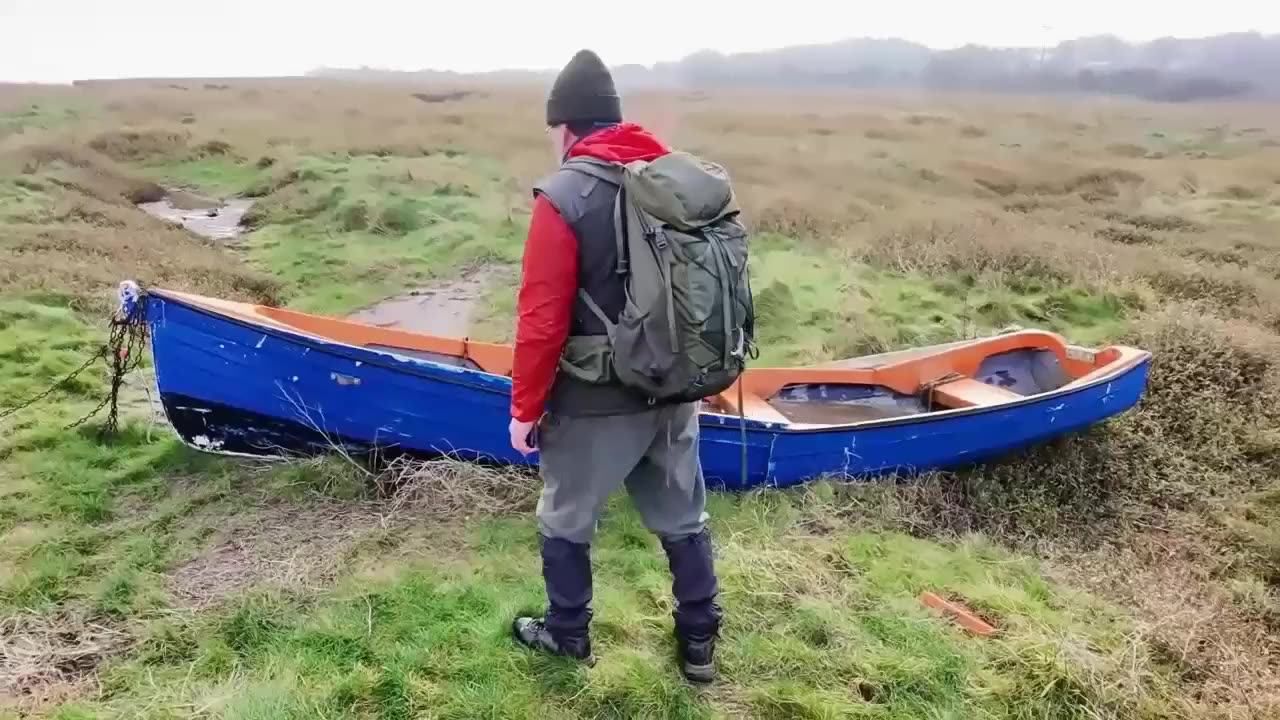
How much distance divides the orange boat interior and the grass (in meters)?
0.60

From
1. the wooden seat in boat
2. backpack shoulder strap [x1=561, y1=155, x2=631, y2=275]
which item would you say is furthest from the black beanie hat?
the wooden seat in boat

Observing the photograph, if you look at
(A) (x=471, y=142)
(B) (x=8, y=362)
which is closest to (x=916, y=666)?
(B) (x=8, y=362)

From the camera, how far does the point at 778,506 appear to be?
16.8ft

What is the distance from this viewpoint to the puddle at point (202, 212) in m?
13.6

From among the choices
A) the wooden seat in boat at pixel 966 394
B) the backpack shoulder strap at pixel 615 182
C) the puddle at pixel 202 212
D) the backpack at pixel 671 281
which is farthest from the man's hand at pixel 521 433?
the puddle at pixel 202 212

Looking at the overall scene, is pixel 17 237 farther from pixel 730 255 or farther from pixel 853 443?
pixel 730 255

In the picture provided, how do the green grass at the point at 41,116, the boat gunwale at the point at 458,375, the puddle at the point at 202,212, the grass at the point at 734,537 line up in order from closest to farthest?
the grass at the point at 734,537, the boat gunwale at the point at 458,375, the puddle at the point at 202,212, the green grass at the point at 41,116

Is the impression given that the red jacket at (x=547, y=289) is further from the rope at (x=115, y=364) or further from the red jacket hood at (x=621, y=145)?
the rope at (x=115, y=364)

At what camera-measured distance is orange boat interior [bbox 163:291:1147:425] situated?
5.91 metres

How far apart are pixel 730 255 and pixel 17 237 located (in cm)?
1044

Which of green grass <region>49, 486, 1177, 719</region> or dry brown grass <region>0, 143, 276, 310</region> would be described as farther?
dry brown grass <region>0, 143, 276, 310</region>

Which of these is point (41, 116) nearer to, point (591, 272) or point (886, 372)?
point (886, 372)

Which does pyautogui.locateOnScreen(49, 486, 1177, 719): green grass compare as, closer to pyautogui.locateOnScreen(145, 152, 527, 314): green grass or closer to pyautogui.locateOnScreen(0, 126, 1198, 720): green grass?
pyautogui.locateOnScreen(0, 126, 1198, 720): green grass

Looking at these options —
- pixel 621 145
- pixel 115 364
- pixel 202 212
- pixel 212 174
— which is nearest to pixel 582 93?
pixel 621 145
